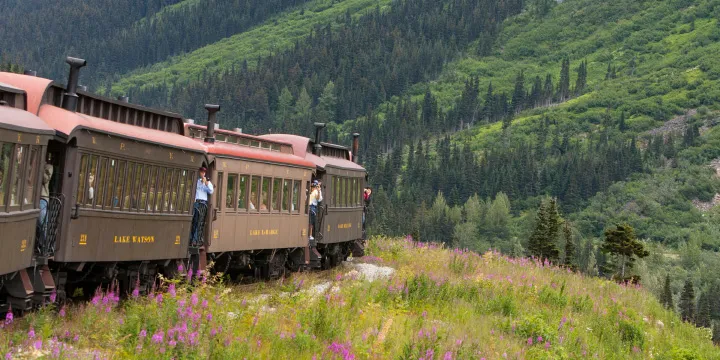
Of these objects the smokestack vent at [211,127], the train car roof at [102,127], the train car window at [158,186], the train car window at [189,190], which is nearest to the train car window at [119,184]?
the train car roof at [102,127]

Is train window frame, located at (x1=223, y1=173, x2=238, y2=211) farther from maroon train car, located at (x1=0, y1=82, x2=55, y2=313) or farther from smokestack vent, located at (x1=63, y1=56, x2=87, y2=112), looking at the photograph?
maroon train car, located at (x1=0, y1=82, x2=55, y2=313)

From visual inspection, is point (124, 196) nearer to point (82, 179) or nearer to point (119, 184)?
point (119, 184)

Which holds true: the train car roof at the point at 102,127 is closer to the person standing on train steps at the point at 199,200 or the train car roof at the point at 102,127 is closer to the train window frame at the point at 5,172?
the person standing on train steps at the point at 199,200

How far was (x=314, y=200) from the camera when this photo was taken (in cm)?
2834

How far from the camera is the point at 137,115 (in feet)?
62.4

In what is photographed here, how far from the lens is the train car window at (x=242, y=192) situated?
23214 mm

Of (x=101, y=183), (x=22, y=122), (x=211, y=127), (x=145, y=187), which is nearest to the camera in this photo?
(x=22, y=122)

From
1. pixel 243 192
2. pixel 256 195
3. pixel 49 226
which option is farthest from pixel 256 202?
pixel 49 226

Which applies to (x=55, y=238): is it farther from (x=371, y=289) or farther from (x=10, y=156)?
(x=371, y=289)

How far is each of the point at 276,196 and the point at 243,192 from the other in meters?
2.05

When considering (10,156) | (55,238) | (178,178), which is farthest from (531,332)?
(10,156)

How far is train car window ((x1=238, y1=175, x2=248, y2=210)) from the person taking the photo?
23.2 metres

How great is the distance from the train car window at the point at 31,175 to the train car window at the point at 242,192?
362 inches

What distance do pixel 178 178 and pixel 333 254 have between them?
11.8 meters
